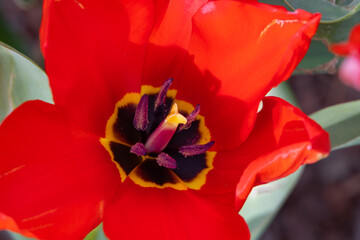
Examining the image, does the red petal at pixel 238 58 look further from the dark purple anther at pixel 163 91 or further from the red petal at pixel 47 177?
the red petal at pixel 47 177

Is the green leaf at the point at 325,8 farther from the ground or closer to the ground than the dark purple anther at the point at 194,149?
farther from the ground

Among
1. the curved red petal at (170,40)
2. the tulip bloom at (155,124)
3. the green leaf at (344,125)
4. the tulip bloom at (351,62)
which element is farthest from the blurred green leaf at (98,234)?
the tulip bloom at (351,62)

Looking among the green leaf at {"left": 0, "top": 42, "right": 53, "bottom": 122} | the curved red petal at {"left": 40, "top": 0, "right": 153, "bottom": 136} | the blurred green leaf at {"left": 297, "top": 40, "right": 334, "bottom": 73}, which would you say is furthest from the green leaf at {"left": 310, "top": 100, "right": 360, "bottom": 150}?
the green leaf at {"left": 0, "top": 42, "right": 53, "bottom": 122}

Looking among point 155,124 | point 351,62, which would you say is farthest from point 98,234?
point 351,62

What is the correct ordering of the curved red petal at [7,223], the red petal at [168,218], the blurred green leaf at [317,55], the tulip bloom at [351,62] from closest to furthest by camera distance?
the tulip bloom at [351,62] → the curved red petal at [7,223] → the red petal at [168,218] → the blurred green leaf at [317,55]

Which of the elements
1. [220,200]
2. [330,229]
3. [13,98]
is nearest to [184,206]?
[220,200]

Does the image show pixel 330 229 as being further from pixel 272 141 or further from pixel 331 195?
pixel 272 141

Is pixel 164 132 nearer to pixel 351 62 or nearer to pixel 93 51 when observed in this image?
pixel 93 51
